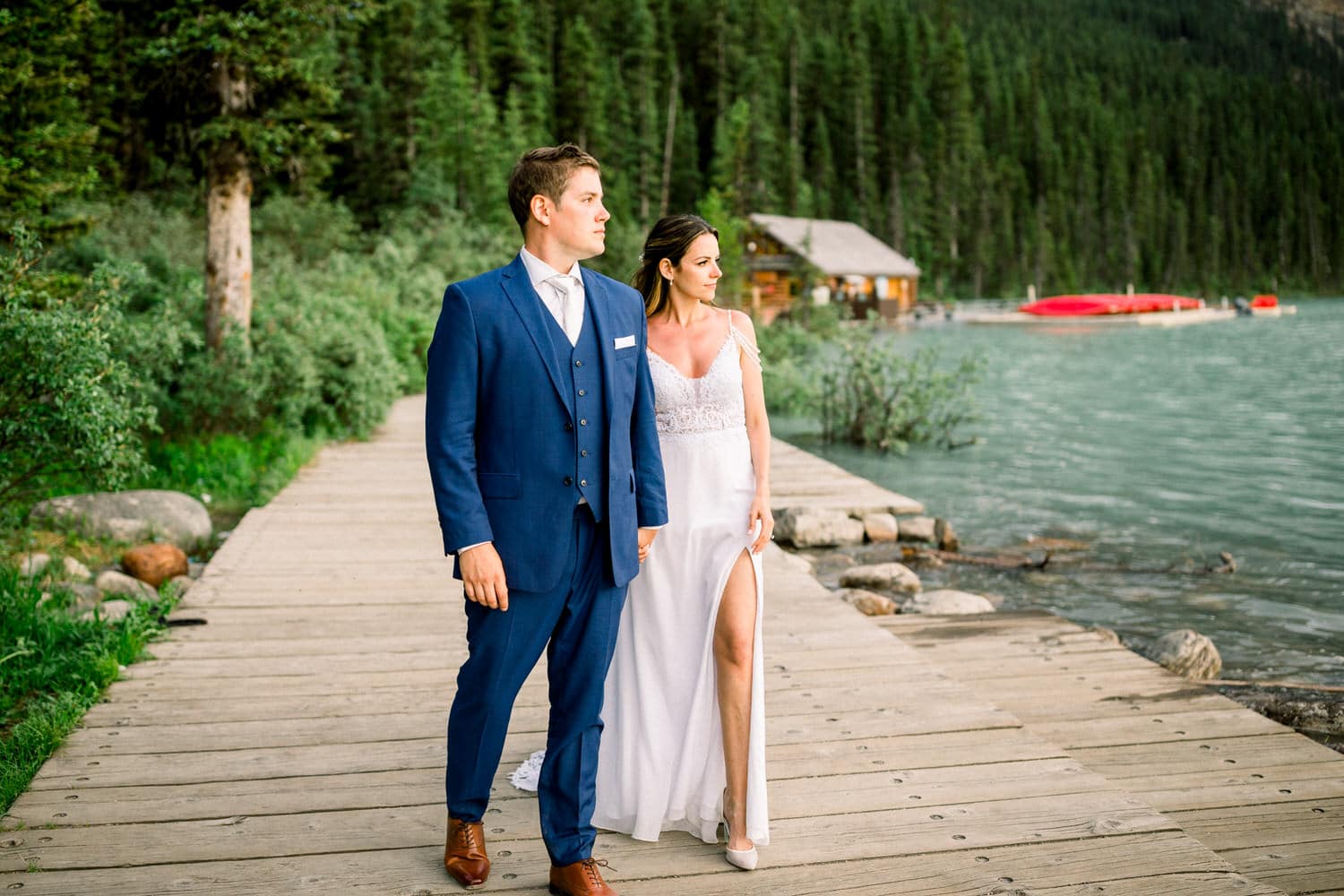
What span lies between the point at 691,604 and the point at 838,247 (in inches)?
2349

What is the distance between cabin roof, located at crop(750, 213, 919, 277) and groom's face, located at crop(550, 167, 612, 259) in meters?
50.4

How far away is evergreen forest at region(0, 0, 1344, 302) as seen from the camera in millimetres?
11969

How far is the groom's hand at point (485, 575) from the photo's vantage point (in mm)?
2826

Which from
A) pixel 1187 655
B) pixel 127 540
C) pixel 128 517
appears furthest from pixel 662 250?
pixel 128 517

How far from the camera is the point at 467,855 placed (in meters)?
3.06

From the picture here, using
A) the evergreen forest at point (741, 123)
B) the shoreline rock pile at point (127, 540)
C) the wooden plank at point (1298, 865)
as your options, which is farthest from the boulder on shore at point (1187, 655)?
the evergreen forest at point (741, 123)

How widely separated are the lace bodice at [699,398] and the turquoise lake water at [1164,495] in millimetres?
5220

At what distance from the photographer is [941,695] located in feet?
15.2

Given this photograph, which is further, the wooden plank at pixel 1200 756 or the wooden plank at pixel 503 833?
the wooden plank at pixel 1200 756

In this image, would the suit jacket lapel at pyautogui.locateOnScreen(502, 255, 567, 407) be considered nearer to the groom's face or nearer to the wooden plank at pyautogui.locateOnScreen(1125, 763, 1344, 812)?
the groom's face

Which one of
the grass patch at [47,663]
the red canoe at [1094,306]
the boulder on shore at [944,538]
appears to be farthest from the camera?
the red canoe at [1094,306]

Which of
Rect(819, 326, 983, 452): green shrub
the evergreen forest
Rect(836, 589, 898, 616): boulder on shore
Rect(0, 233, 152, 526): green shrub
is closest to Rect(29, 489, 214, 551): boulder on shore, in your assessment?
Rect(0, 233, 152, 526): green shrub

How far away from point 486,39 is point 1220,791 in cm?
5932

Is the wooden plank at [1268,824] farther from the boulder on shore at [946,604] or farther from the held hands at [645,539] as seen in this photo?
the boulder on shore at [946,604]
